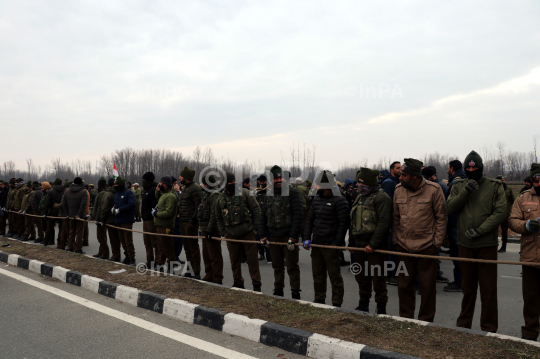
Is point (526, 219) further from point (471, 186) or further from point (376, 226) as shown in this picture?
point (376, 226)

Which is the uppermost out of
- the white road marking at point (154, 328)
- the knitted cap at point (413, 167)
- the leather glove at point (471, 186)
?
the knitted cap at point (413, 167)

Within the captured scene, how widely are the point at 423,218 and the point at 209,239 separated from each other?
11.8 feet

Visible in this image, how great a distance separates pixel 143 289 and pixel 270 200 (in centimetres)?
233

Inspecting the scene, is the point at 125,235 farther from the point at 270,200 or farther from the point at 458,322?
the point at 458,322

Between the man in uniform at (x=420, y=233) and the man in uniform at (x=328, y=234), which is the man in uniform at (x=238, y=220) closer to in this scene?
the man in uniform at (x=328, y=234)

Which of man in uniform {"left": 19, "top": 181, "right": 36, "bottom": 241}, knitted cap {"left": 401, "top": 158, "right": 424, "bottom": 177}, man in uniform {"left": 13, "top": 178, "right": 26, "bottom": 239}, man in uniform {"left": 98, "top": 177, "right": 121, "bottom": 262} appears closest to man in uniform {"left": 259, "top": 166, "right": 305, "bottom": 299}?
knitted cap {"left": 401, "top": 158, "right": 424, "bottom": 177}

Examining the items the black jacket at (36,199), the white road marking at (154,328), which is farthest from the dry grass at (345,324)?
the black jacket at (36,199)

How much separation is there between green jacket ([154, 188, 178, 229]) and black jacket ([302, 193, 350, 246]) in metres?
3.42

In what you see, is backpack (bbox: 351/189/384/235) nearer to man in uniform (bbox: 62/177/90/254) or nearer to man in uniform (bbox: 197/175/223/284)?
man in uniform (bbox: 197/175/223/284)

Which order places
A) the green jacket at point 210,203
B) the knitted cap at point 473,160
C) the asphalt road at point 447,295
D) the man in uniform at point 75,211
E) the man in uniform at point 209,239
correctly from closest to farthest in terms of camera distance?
the knitted cap at point 473,160 → the asphalt road at point 447,295 → the man in uniform at point 209,239 → the green jacket at point 210,203 → the man in uniform at point 75,211

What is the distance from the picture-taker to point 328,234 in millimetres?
5434

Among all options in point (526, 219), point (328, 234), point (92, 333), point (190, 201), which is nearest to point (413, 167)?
point (526, 219)

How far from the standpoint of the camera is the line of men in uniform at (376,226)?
433 centimetres

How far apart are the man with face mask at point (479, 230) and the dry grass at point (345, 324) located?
90 cm
